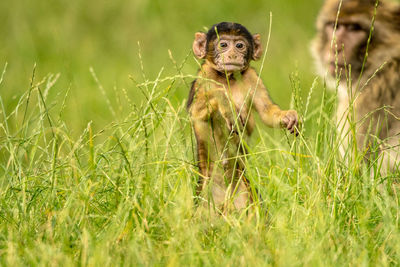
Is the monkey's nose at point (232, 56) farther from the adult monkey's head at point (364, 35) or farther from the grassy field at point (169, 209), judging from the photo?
the adult monkey's head at point (364, 35)

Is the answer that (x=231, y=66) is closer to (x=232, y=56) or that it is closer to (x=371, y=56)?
(x=232, y=56)

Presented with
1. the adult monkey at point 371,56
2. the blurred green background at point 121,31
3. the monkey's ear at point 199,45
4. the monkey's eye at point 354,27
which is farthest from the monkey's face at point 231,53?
the blurred green background at point 121,31

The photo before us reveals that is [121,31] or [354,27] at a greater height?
[354,27]

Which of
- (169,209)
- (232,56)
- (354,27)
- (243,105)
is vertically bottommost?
(169,209)

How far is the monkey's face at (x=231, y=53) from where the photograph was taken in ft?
12.2

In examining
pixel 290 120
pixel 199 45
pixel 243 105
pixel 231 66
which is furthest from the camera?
pixel 199 45

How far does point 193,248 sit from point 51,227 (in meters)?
0.69

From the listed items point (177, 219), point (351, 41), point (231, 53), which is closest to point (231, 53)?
point (231, 53)

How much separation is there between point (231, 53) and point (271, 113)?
35 cm

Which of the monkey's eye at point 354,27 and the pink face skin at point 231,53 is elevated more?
the pink face skin at point 231,53

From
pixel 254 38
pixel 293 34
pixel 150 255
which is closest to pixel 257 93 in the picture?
pixel 254 38

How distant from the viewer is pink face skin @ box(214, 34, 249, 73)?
3715mm

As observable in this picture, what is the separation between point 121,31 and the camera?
14516 millimetres

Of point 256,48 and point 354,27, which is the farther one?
point 354,27
